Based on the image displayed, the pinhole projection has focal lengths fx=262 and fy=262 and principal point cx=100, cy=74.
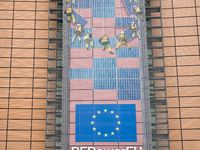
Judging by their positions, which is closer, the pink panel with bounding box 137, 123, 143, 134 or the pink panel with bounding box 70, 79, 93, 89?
the pink panel with bounding box 137, 123, 143, 134

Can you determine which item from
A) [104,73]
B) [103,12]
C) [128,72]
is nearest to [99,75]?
[104,73]

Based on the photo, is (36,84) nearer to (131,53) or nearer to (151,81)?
(131,53)

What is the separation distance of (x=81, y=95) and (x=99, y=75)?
8.08 feet

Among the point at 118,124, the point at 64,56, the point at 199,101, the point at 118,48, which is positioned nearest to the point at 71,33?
the point at 64,56

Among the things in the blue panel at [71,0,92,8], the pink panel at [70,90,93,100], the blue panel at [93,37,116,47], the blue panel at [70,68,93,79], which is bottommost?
the pink panel at [70,90,93,100]

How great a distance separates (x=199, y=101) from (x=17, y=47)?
18.6m

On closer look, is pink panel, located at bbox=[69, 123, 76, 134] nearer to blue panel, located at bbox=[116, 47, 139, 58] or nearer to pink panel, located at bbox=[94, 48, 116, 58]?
pink panel, located at bbox=[94, 48, 116, 58]

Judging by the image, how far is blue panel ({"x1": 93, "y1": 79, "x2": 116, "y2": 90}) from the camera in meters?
23.8

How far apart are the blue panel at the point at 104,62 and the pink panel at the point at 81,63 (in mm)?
464

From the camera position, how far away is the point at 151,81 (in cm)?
2592

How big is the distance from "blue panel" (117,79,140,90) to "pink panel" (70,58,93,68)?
315 centimetres

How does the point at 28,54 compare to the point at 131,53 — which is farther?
the point at 28,54

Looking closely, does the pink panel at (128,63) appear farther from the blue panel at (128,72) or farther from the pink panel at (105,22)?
the pink panel at (105,22)

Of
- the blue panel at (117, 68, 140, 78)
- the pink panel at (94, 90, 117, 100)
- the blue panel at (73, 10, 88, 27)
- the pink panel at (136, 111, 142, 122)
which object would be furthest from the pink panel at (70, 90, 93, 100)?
the blue panel at (73, 10, 88, 27)
